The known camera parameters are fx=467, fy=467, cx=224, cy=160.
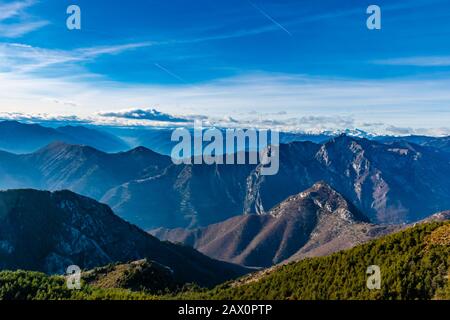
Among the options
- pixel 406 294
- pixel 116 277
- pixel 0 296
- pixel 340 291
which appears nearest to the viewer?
pixel 406 294

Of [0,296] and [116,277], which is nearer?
[0,296]

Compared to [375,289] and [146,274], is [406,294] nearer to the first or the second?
[375,289]

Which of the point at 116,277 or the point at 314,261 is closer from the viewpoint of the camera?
the point at 314,261

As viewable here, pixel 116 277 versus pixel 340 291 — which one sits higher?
pixel 340 291
